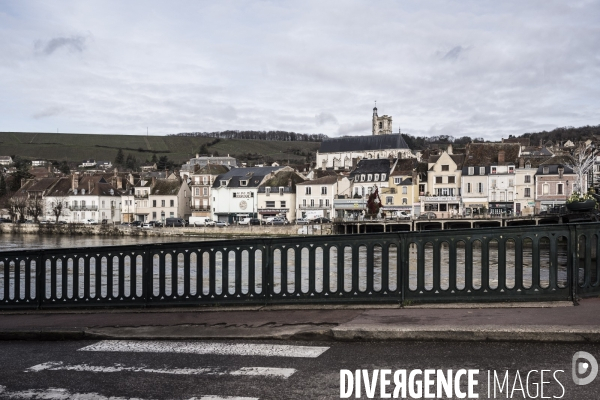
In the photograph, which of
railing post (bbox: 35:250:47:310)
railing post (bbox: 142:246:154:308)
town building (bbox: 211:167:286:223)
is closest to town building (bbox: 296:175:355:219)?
town building (bbox: 211:167:286:223)

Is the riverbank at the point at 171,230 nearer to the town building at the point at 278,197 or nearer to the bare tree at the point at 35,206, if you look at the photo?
the bare tree at the point at 35,206

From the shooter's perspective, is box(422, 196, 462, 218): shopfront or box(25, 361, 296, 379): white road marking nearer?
box(25, 361, 296, 379): white road marking

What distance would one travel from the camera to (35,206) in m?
111

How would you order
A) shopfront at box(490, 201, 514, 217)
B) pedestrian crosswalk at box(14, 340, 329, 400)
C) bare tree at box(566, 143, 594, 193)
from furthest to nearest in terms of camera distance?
1. shopfront at box(490, 201, 514, 217)
2. bare tree at box(566, 143, 594, 193)
3. pedestrian crosswalk at box(14, 340, 329, 400)

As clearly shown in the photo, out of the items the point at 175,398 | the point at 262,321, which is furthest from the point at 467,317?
the point at 175,398

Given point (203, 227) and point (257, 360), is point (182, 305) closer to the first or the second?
point (257, 360)

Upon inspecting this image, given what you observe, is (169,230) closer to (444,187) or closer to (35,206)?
(35,206)

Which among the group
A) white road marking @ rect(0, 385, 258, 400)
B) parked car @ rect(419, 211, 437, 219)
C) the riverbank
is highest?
white road marking @ rect(0, 385, 258, 400)

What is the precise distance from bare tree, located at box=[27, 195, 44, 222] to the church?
60.1m

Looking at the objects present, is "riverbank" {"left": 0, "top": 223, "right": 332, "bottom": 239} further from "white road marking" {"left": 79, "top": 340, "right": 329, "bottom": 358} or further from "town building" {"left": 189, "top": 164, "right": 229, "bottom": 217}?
"white road marking" {"left": 79, "top": 340, "right": 329, "bottom": 358}

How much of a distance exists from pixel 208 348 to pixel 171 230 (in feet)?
274

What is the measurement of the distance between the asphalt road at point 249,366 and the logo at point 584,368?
0.06m

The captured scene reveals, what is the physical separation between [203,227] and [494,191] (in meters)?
40.4

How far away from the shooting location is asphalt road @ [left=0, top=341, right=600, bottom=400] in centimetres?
563
